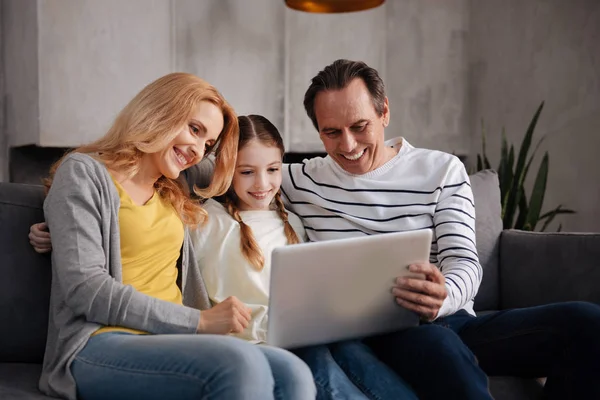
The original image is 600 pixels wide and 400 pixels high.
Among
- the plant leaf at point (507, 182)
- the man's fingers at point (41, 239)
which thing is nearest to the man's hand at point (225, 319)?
the man's fingers at point (41, 239)

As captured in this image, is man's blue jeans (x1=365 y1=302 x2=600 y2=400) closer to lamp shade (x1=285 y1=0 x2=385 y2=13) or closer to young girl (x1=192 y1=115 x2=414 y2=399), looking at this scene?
young girl (x1=192 y1=115 x2=414 y2=399)

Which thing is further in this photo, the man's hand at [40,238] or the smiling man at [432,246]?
the man's hand at [40,238]

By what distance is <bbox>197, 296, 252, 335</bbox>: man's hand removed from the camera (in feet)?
4.80

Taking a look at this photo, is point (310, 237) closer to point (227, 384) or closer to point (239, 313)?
point (239, 313)

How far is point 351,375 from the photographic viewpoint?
1519 millimetres

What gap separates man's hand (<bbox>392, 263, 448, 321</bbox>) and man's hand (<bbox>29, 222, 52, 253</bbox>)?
29.6 inches

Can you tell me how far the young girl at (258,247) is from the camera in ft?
4.90

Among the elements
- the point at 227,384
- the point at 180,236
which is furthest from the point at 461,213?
the point at 227,384

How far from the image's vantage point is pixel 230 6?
367 centimetres

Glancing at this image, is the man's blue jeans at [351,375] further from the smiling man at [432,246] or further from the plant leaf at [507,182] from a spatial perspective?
the plant leaf at [507,182]

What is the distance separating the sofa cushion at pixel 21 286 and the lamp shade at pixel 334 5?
157 centimetres

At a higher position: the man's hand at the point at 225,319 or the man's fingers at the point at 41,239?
the man's fingers at the point at 41,239

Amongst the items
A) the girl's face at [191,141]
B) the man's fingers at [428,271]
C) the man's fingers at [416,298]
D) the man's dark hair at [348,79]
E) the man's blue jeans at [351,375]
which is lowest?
the man's blue jeans at [351,375]

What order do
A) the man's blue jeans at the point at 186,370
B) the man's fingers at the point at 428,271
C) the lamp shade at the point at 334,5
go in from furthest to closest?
the lamp shade at the point at 334,5 < the man's fingers at the point at 428,271 < the man's blue jeans at the point at 186,370
